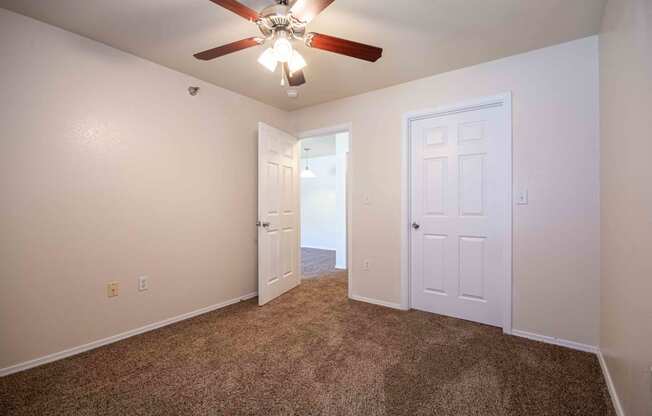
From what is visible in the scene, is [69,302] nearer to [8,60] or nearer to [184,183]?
[184,183]

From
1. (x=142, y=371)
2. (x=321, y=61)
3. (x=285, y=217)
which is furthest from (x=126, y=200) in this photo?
(x=321, y=61)

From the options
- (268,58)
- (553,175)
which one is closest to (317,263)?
(553,175)

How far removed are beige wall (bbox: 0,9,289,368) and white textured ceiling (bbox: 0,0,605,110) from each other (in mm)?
266

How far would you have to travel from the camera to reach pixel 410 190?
2.86m

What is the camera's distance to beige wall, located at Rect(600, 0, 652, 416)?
1.10 meters

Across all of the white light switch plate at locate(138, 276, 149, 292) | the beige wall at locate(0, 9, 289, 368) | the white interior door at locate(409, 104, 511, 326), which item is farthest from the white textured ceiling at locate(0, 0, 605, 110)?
the white light switch plate at locate(138, 276, 149, 292)

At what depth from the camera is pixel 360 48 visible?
1.67 meters

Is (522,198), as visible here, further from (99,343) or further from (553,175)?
(99,343)

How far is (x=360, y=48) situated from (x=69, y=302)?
104 inches

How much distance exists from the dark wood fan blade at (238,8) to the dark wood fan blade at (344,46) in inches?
13.4

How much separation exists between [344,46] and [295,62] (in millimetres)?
346

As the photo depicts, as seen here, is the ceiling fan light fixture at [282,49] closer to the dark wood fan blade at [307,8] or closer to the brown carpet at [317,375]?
the dark wood fan blade at [307,8]

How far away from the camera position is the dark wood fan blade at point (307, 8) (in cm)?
139

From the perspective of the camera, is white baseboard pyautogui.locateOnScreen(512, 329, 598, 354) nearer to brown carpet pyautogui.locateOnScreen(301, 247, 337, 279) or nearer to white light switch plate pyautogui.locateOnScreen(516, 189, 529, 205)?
white light switch plate pyautogui.locateOnScreen(516, 189, 529, 205)
